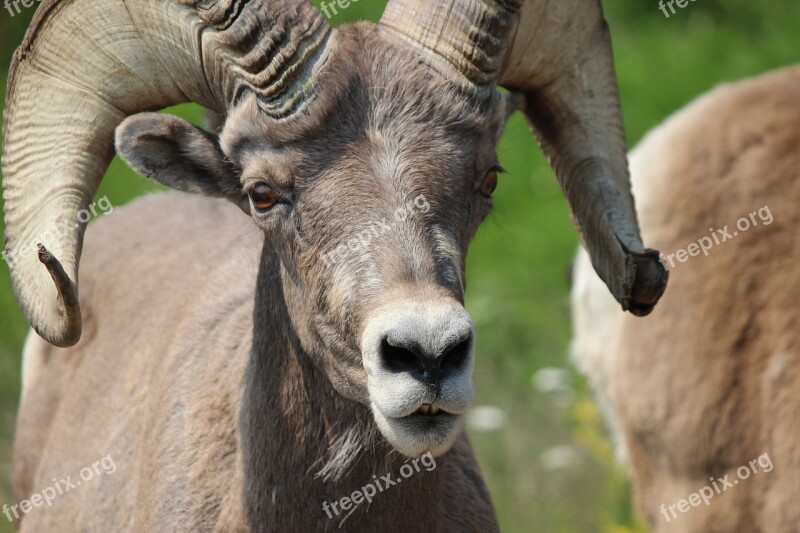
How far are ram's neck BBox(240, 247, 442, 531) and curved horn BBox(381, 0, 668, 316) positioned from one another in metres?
1.19

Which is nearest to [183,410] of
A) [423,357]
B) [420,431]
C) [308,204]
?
[308,204]

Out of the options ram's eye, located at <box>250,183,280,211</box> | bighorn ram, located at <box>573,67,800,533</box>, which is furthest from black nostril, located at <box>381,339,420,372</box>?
bighorn ram, located at <box>573,67,800,533</box>

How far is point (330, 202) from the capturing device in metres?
4.04

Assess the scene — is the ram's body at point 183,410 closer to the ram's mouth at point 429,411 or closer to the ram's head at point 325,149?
the ram's head at point 325,149

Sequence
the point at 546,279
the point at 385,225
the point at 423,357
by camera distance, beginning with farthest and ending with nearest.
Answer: the point at 546,279
the point at 385,225
the point at 423,357

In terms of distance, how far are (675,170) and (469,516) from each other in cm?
302

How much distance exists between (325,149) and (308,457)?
3.87 feet

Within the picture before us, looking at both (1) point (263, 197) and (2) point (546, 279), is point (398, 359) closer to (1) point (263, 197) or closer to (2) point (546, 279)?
(1) point (263, 197)

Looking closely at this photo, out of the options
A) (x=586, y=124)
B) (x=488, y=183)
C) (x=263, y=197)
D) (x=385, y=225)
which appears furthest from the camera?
(x=586, y=124)

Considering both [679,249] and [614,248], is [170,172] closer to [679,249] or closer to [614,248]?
[614,248]

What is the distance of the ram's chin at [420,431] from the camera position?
384 centimetres

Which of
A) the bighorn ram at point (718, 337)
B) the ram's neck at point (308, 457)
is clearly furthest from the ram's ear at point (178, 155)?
the bighorn ram at point (718, 337)

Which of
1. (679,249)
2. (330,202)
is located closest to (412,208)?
(330,202)

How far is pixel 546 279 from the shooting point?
12.1 meters
